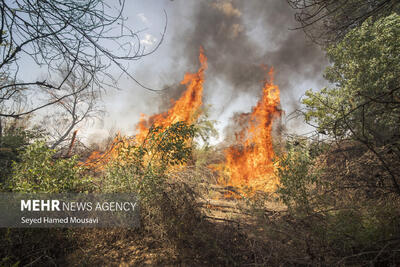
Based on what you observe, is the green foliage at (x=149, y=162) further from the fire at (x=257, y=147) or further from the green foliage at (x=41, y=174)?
the fire at (x=257, y=147)

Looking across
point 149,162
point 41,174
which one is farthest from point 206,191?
point 41,174

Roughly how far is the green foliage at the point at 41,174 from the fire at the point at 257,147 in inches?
360

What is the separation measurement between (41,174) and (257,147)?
10.8 metres

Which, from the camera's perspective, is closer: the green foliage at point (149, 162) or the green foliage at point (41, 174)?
the green foliage at point (41, 174)

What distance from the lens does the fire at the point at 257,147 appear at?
11352 millimetres

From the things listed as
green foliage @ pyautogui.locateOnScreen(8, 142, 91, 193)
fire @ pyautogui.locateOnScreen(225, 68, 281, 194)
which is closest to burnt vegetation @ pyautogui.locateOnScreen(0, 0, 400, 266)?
green foliage @ pyautogui.locateOnScreen(8, 142, 91, 193)

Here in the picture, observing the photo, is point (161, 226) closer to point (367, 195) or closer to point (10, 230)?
point (10, 230)

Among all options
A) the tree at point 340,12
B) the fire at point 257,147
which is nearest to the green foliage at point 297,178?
the tree at point 340,12

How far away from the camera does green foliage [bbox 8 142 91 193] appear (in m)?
3.49

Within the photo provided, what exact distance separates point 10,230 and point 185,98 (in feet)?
39.5

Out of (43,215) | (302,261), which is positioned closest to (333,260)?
(302,261)

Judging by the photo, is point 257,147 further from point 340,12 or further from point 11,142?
point 11,142

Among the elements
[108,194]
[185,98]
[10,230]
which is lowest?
[10,230]

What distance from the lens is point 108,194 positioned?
13.5 ft
